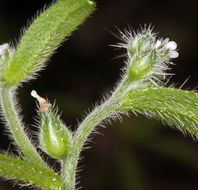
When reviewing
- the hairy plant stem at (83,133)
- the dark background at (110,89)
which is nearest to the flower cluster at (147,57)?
the hairy plant stem at (83,133)

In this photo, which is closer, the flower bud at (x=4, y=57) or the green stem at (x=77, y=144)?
the green stem at (x=77, y=144)

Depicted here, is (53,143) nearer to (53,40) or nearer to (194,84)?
(53,40)

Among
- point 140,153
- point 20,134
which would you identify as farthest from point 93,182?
point 20,134

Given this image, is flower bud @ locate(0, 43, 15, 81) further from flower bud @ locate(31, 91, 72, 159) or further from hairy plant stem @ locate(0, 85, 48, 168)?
flower bud @ locate(31, 91, 72, 159)

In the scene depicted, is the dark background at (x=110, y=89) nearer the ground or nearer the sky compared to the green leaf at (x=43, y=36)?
nearer the ground

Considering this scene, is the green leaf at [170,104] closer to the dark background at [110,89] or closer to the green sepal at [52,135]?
the green sepal at [52,135]

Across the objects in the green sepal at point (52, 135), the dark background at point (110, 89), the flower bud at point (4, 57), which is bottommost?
the dark background at point (110, 89)

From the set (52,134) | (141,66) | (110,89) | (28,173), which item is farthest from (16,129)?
(110,89)
